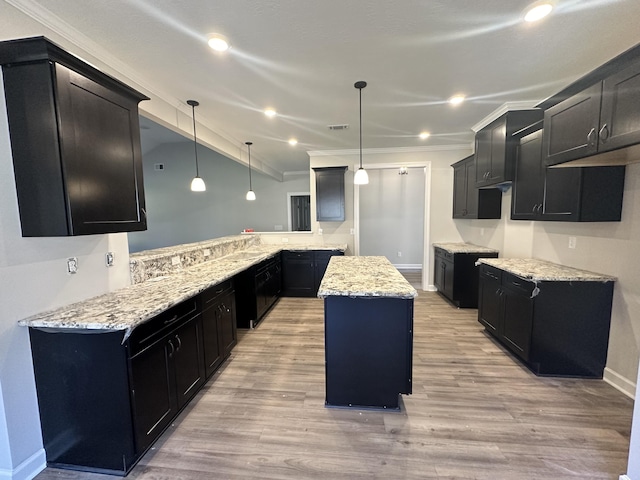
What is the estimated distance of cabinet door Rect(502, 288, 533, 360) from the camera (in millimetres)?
2562

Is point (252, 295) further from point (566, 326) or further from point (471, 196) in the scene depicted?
point (471, 196)

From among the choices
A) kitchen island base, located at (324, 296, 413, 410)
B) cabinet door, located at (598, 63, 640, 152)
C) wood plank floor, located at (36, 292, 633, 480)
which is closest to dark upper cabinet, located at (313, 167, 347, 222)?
wood plank floor, located at (36, 292, 633, 480)

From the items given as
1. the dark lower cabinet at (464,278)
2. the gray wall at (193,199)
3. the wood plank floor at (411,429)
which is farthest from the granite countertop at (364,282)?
the gray wall at (193,199)

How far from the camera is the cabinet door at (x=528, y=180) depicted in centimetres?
282

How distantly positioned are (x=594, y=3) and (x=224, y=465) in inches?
142

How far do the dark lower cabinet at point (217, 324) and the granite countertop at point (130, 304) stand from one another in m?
0.14

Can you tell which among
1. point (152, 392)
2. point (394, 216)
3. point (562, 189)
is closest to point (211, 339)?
point (152, 392)

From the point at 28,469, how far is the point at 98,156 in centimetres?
190

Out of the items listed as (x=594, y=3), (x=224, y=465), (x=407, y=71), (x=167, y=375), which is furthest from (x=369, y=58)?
(x=224, y=465)

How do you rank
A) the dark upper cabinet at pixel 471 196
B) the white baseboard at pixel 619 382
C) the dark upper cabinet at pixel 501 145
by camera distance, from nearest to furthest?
the white baseboard at pixel 619 382 < the dark upper cabinet at pixel 501 145 < the dark upper cabinet at pixel 471 196

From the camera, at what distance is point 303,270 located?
4.96 m

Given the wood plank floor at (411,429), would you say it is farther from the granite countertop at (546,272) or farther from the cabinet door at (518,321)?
the granite countertop at (546,272)

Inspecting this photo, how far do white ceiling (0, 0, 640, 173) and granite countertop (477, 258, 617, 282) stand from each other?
1.81 metres

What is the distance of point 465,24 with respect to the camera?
183cm
